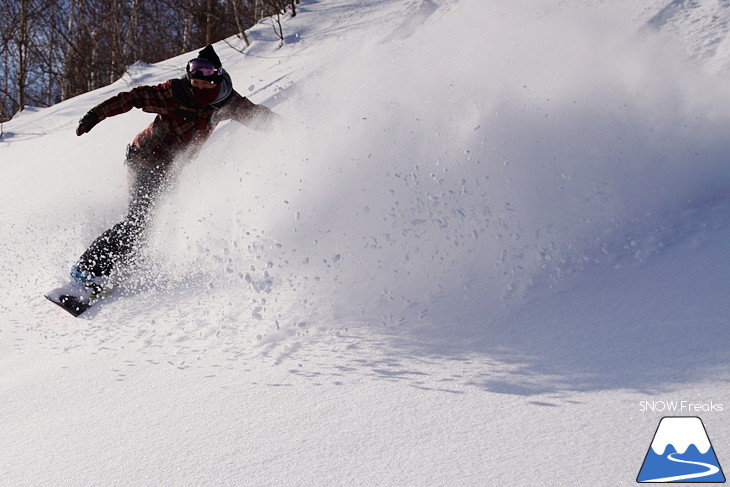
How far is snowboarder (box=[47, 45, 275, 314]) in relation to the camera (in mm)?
3365

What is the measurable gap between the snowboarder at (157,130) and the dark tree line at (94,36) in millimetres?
8580

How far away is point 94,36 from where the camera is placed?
14.6 meters

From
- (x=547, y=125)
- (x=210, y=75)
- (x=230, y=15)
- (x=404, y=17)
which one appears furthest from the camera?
(x=230, y=15)

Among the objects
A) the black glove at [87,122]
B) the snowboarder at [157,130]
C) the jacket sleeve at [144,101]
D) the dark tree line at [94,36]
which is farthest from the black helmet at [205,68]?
the dark tree line at [94,36]

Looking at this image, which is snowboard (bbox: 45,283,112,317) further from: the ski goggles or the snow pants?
the ski goggles

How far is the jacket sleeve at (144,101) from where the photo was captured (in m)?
3.42

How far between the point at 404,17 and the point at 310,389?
5667 mm

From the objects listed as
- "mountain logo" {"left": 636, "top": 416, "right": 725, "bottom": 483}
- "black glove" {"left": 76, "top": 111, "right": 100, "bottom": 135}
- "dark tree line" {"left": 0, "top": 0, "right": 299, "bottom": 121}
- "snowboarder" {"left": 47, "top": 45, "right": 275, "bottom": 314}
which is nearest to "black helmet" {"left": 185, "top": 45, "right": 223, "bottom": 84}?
"snowboarder" {"left": 47, "top": 45, "right": 275, "bottom": 314}

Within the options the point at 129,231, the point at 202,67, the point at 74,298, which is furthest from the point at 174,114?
the point at 74,298

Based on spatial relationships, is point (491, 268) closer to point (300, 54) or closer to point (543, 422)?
point (543, 422)

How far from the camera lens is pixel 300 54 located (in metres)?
7.06

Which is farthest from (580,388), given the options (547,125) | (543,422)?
(547,125)

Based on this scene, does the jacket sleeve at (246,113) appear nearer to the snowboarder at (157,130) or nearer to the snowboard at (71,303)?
the snowboarder at (157,130)

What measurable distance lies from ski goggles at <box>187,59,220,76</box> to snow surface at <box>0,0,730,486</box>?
626mm
